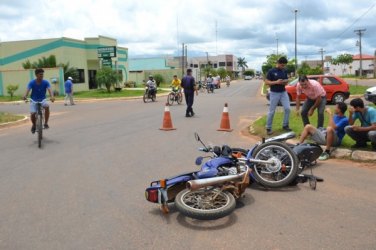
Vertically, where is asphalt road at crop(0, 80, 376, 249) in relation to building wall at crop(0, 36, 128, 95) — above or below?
below

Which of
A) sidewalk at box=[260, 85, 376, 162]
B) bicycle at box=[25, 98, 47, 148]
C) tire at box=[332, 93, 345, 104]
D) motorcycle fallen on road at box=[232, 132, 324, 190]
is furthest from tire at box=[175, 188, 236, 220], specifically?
tire at box=[332, 93, 345, 104]

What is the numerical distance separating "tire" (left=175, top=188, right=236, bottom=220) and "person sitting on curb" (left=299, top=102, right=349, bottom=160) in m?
3.26

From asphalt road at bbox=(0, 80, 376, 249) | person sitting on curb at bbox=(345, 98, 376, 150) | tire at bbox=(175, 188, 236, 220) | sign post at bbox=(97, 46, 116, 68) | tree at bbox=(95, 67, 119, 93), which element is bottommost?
asphalt road at bbox=(0, 80, 376, 249)

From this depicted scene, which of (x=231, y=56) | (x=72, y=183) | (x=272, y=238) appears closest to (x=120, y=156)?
(x=72, y=183)

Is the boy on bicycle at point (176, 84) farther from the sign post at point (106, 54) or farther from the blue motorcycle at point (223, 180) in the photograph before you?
the sign post at point (106, 54)

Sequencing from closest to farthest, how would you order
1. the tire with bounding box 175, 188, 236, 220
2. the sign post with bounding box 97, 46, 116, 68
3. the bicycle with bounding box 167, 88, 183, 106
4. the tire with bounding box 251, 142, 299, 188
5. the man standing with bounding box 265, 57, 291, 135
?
the tire with bounding box 175, 188, 236, 220 → the tire with bounding box 251, 142, 299, 188 → the man standing with bounding box 265, 57, 291, 135 → the bicycle with bounding box 167, 88, 183, 106 → the sign post with bounding box 97, 46, 116, 68

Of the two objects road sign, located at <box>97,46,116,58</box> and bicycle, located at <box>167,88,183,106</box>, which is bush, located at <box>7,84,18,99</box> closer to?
road sign, located at <box>97,46,116,58</box>

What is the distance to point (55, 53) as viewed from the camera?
129 ft

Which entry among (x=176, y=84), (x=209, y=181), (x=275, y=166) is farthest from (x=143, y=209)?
(x=176, y=84)

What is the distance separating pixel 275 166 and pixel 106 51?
36.1 m

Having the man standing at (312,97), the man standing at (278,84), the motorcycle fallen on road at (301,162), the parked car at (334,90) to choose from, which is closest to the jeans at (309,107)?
the man standing at (312,97)

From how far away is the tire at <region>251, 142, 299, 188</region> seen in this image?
5.79 meters

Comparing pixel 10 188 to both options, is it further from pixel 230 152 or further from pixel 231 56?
pixel 231 56

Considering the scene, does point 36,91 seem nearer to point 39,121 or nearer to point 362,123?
point 39,121
